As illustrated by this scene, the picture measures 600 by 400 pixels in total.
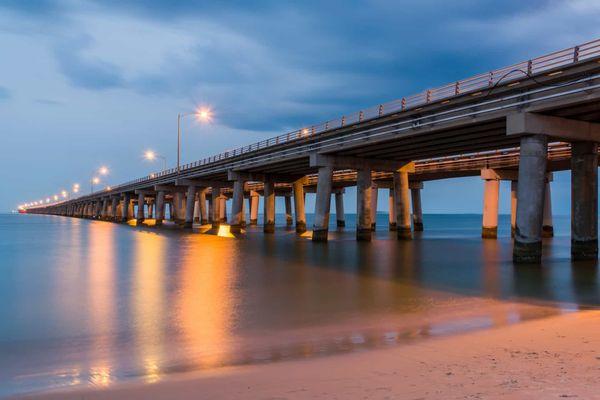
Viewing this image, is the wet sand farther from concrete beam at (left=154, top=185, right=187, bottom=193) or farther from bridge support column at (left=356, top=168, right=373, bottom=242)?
concrete beam at (left=154, top=185, right=187, bottom=193)

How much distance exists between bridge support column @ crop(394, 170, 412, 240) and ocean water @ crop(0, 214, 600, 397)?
22.4m

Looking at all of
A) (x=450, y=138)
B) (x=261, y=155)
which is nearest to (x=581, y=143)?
(x=450, y=138)

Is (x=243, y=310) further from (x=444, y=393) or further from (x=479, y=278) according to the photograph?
(x=479, y=278)

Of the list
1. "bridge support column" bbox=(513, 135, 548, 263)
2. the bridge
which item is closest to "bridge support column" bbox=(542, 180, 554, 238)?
the bridge

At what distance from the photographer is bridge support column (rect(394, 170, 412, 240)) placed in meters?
48.7

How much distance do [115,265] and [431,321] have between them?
64.7 feet

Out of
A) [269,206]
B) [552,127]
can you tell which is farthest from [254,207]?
[552,127]

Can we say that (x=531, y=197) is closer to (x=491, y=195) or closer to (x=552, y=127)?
(x=552, y=127)

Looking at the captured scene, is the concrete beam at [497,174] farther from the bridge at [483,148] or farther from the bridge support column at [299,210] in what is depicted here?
the bridge support column at [299,210]

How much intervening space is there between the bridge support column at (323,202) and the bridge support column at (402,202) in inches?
302

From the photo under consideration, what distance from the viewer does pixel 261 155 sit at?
57.9 meters

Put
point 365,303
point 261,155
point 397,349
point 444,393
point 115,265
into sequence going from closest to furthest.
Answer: point 444,393
point 397,349
point 365,303
point 115,265
point 261,155

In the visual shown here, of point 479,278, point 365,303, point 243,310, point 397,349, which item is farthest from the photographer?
point 479,278

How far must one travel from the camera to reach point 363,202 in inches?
1791
